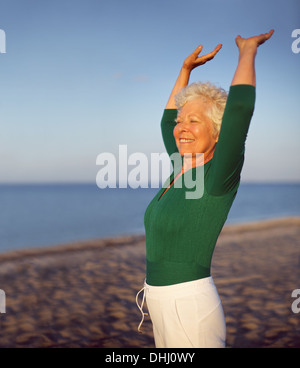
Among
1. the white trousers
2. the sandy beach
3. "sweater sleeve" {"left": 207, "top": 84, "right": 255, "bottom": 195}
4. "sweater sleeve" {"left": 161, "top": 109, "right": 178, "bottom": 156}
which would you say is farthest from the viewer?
the sandy beach

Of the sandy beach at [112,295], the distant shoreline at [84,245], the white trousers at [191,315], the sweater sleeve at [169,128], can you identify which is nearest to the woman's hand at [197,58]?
the sweater sleeve at [169,128]

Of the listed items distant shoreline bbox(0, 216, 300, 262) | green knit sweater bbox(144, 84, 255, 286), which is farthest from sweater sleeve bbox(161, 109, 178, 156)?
distant shoreline bbox(0, 216, 300, 262)

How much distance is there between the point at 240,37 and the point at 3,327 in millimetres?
4473

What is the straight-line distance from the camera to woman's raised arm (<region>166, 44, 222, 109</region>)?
185 centimetres

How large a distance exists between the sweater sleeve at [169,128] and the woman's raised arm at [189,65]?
4cm

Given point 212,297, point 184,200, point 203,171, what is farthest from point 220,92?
point 212,297

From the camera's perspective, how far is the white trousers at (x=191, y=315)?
144cm

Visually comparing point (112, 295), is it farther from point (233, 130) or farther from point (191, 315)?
point (233, 130)

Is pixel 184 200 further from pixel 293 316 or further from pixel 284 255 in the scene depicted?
pixel 284 255

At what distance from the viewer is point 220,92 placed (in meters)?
1.57

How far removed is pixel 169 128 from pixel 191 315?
1.12m

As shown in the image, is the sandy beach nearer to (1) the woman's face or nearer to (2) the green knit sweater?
(2) the green knit sweater

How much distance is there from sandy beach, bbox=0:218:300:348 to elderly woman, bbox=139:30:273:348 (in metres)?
2.68

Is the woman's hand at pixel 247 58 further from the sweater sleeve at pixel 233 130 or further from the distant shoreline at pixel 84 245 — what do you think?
the distant shoreline at pixel 84 245
